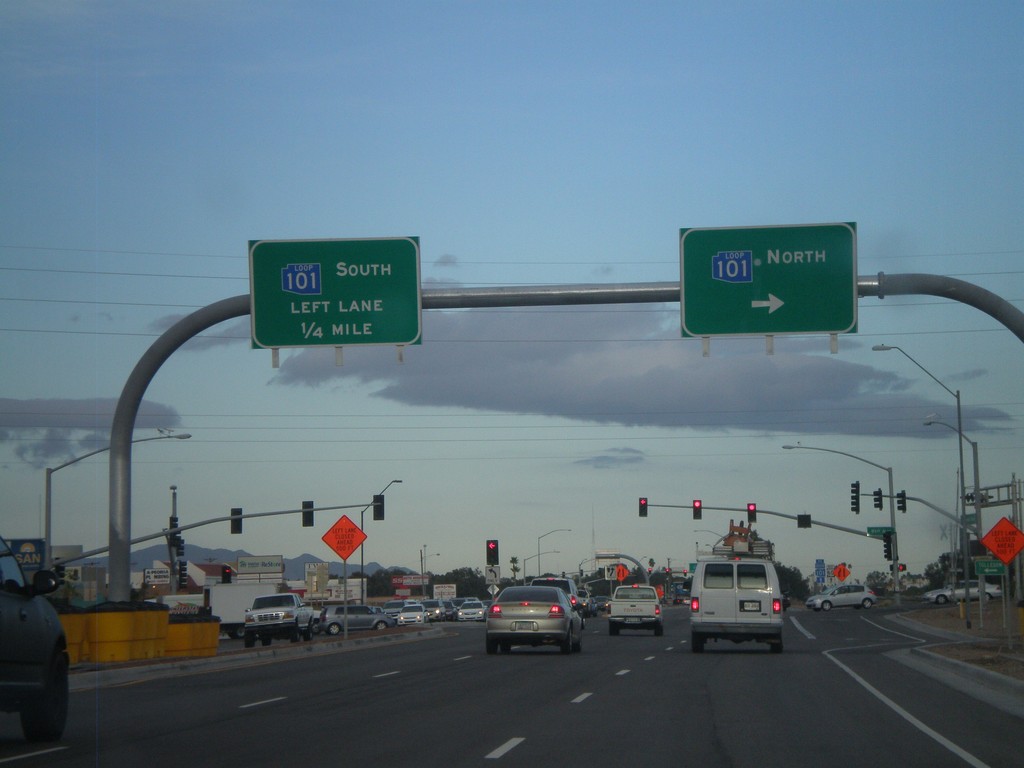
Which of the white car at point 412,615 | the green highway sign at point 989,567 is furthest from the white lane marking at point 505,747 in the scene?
the white car at point 412,615

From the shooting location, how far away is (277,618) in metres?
48.2

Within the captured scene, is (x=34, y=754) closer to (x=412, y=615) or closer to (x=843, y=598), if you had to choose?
(x=412, y=615)

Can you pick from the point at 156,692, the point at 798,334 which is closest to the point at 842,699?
the point at 798,334

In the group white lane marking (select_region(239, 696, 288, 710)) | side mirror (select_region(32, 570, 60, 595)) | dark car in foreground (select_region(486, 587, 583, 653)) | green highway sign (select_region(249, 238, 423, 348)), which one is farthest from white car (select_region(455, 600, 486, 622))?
side mirror (select_region(32, 570, 60, 595))

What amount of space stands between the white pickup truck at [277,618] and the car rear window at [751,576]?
2209 cm

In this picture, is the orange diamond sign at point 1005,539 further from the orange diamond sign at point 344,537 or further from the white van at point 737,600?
the orange diamond sign at point 344,537

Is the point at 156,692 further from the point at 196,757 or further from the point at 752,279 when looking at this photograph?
the point at 752,279

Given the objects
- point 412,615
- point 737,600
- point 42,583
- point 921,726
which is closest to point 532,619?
point 737,600

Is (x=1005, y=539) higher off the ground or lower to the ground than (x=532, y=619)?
higher

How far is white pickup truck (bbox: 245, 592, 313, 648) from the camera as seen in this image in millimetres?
47844

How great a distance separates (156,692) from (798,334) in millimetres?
12001

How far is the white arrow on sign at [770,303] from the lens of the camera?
819 inches

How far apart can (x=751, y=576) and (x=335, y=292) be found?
1427 centimetres

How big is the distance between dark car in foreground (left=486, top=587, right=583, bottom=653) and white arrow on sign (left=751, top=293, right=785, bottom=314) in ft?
39.8
